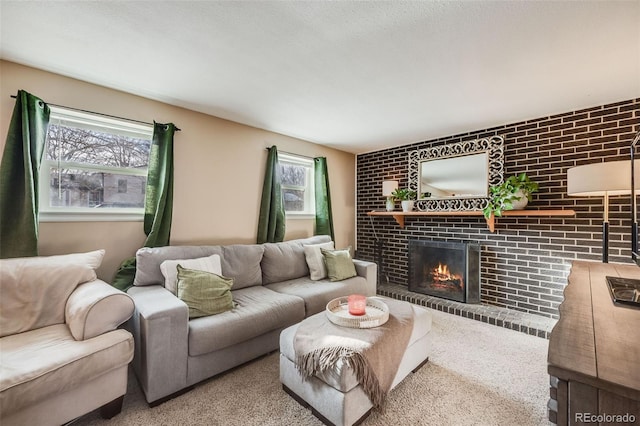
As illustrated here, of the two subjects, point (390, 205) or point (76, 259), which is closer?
point (76, 259)

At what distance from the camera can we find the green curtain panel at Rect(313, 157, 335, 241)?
13.1ft

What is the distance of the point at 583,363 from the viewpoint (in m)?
0.69

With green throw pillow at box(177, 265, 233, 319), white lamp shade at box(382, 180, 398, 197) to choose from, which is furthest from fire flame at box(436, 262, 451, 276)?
green throw pillow at box(177, 265, 233, 319)

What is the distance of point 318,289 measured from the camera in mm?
2697

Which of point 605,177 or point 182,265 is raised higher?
point 605,177

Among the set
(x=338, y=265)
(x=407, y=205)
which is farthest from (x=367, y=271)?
(x=407, y=205)

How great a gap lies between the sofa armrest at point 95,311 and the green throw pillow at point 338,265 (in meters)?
1.92

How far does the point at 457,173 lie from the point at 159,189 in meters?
3.48

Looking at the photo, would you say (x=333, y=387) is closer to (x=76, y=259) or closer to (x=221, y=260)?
(x=221, y=260)

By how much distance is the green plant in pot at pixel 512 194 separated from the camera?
2.88 metres

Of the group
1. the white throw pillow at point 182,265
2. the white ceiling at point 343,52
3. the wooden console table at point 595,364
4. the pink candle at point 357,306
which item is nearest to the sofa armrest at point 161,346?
the white throw pillow at point 182,265

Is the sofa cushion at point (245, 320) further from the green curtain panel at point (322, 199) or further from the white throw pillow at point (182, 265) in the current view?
the green curtain panel at point (322, 199)

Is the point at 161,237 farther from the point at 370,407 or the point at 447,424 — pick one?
the point at 447,424

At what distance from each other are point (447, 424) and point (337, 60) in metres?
2.37
